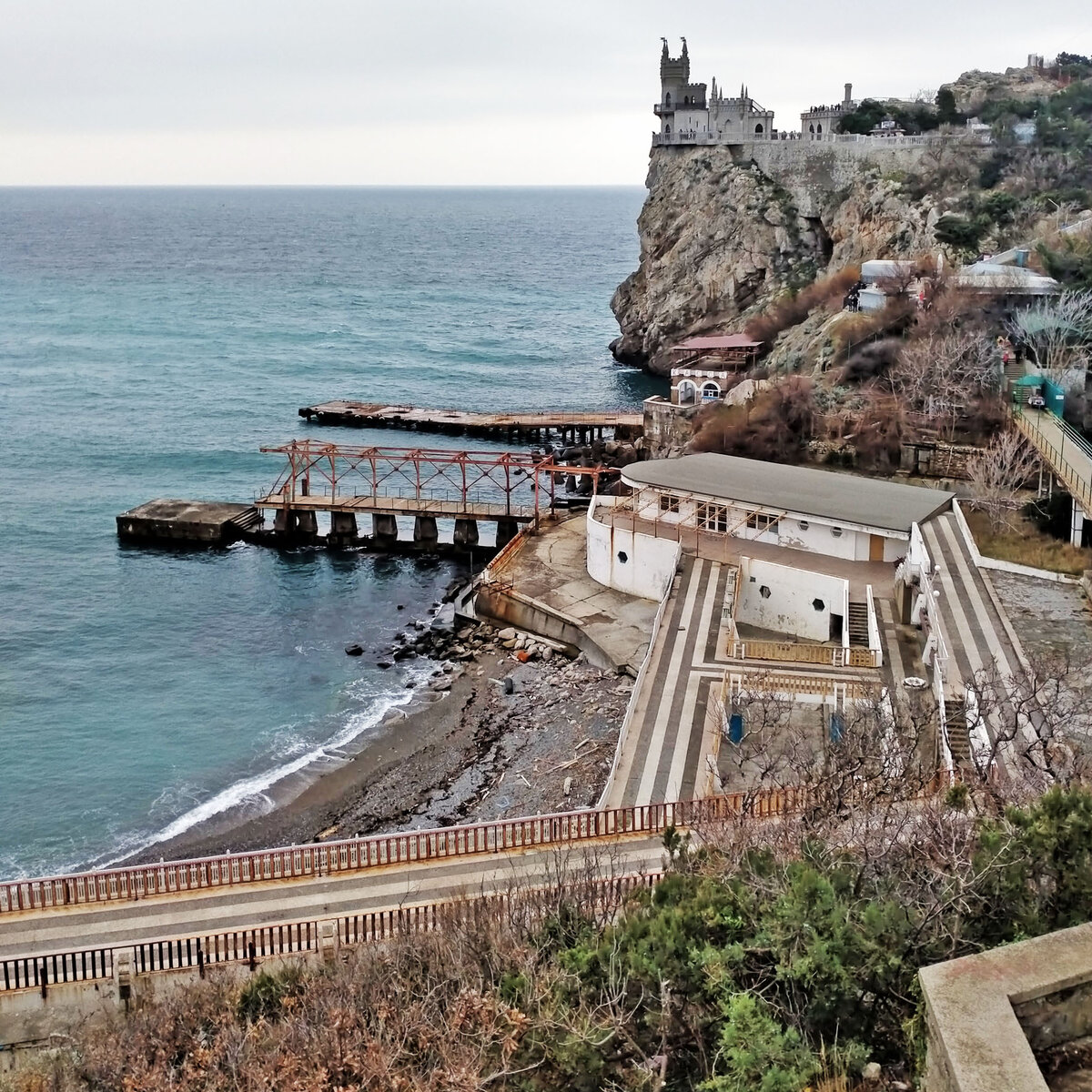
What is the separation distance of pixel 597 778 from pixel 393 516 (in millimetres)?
27512

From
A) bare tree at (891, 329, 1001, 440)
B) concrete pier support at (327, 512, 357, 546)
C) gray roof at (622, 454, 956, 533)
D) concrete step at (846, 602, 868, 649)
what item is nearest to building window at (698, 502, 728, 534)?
gray roof at (622, 454, 956, 533)

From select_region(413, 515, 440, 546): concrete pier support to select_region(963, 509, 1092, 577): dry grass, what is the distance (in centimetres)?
2501

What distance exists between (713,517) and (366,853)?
898 inches

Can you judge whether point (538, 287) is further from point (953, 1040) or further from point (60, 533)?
point (953, 1040)

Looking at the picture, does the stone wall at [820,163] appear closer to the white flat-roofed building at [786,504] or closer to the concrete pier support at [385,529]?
the concrete pier support at [385,529]

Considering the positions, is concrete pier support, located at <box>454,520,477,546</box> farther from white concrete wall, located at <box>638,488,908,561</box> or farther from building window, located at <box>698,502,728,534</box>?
building window, located at <box>698,502,728,534</box>

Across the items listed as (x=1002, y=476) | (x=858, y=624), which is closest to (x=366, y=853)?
(x=858, y=624)

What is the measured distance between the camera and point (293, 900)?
19359mm

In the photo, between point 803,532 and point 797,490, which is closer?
point 803,532

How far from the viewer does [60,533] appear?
5453cm

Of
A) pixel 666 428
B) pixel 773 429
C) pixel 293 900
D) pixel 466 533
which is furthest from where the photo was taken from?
pixel 666 428

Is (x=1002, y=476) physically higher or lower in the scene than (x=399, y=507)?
higher

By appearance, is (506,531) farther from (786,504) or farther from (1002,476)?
(1002,476)

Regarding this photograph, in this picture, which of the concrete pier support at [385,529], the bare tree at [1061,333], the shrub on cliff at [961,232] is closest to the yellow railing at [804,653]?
the bare tree at [1061,333]
